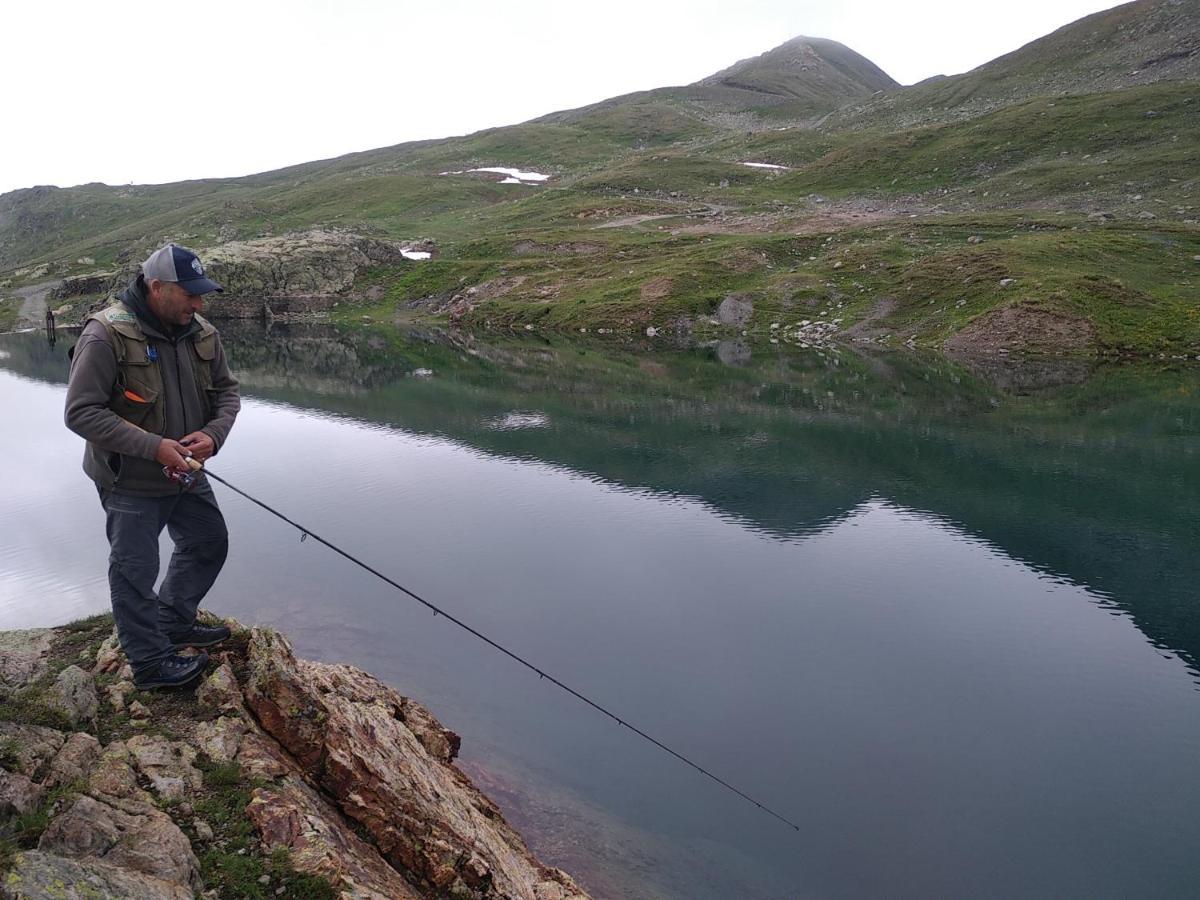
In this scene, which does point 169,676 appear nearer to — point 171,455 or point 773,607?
point 171,455

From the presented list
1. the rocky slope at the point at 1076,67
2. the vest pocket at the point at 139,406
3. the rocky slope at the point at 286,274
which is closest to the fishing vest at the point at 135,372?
the vest pocket at the point at 139,406

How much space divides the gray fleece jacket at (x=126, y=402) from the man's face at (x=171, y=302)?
0.08 meters

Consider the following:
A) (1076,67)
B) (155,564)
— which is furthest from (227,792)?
(1076,67)

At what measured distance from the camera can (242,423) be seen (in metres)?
39.3

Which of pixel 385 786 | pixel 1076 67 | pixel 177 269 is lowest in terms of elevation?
pixel 385 786

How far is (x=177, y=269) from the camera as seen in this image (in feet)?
24.0

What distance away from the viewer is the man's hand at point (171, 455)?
7.19 meters

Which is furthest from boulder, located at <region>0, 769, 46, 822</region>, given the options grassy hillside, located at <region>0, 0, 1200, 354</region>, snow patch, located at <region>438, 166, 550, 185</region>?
snow patch, located at <region>438, 166, 550, 185</region>

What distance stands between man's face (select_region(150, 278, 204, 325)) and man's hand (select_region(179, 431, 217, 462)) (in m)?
1.06

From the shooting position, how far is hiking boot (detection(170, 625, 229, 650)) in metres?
8.41

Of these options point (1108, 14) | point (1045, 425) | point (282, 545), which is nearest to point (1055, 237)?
point (1045, 425)

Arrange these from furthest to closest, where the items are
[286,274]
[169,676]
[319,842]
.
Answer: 1. [286,274]
2. [169,676]
3. [319,842]

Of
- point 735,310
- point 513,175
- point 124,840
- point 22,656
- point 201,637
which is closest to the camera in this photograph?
point 124,840

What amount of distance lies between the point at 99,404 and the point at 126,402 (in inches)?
10.0
